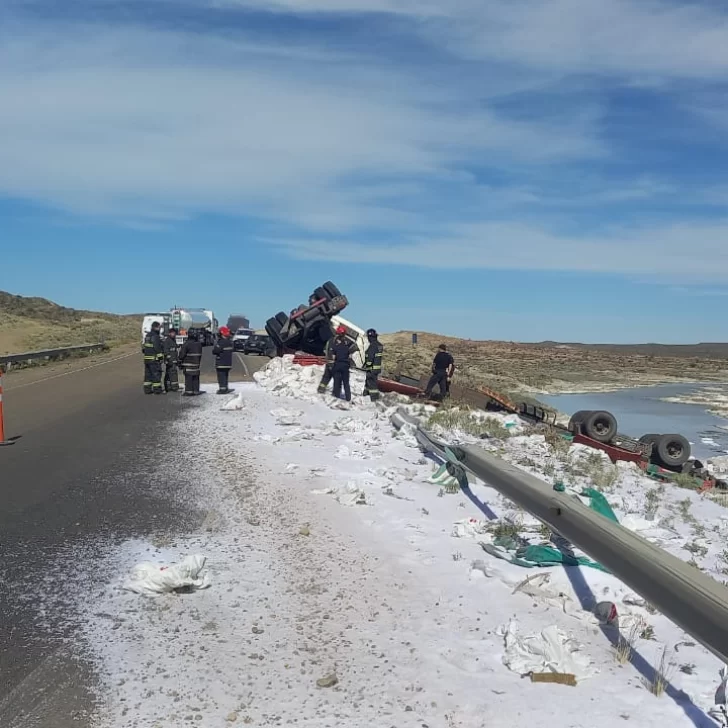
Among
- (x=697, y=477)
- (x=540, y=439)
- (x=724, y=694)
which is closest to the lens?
(x=724, y=694)

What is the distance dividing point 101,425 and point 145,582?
873cm

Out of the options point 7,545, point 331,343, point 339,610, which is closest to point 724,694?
point 339,610

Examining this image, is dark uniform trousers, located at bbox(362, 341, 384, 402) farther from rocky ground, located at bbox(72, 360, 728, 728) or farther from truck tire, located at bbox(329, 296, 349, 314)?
rocky ground, located at bbox(72, 360, 728, 728)

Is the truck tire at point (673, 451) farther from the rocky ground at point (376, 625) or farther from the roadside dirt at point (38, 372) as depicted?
the roadside dirt at point (38, 372)

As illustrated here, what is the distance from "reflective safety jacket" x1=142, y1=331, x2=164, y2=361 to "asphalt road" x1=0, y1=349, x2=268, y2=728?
7.39 ft

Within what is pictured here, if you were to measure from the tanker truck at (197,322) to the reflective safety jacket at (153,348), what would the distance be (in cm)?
2361

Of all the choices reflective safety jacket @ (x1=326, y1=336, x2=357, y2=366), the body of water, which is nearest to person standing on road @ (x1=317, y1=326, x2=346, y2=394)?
reflective safety jacket @ (x1=326, y1=336, x2=357, y2=366)

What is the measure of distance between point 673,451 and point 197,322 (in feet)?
114

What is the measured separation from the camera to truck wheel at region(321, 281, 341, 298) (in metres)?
24.6

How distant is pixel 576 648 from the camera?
4035mm

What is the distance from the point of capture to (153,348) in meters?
18.1

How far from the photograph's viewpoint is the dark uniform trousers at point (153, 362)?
18172 mm

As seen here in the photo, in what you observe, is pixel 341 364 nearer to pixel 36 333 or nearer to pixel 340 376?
pixel 340 376

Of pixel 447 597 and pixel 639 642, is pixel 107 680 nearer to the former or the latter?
pixel 447 597
